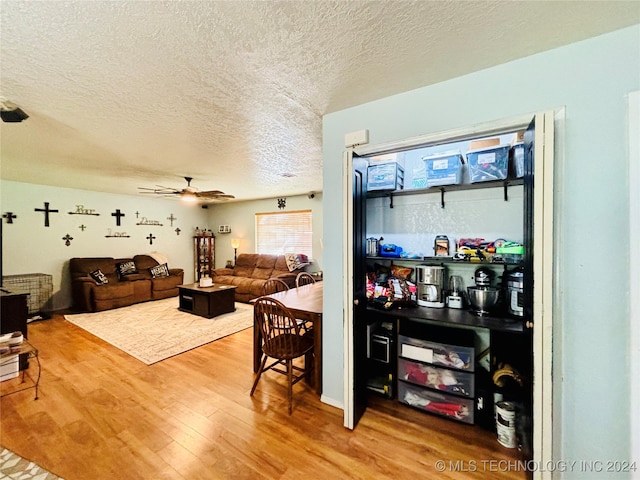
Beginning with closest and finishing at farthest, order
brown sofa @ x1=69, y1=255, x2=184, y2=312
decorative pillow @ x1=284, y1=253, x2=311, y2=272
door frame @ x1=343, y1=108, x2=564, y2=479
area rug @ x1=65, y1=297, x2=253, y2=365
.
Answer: door frame @ x1=343, y1=108, x2=564, y2=479 → area rug @ x1=65, y1=297, x2=253, y2=365 → brown sofa @ x1=69, y1=255, x2=184, y2=312 → decorative pillow @ x1=284, y1=253, x2=311, y2=272

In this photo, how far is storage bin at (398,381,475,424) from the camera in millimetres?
1754

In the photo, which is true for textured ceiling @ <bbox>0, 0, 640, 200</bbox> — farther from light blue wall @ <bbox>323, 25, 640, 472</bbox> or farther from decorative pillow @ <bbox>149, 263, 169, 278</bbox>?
decorative pillow @ <bbox>149, 263, 169, 278</bbox>

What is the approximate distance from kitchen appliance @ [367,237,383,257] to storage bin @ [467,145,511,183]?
816 millimetres

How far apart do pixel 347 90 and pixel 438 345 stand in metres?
1.87

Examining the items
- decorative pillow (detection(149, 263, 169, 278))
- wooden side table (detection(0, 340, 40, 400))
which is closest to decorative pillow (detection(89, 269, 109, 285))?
decorative pillow (detection(149, 263, 169, 278))

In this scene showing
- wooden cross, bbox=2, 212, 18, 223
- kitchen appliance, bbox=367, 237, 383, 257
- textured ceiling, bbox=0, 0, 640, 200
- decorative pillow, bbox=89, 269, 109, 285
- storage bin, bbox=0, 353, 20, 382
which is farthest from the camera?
decorative pillow, bbox=89, 269, 109, 285

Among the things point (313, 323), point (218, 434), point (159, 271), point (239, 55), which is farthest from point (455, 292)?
point (159, 271)

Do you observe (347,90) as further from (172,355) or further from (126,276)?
(126,276)

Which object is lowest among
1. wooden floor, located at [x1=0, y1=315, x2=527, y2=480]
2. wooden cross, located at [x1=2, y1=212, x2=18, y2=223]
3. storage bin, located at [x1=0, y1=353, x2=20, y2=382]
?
wooden floor, located at [x1=0, y1=315, x2=527, y2=480]

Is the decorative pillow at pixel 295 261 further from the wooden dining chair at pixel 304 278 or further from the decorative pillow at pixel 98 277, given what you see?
the decorative pillow at pixel 98 277

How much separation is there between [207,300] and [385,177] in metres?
3.57

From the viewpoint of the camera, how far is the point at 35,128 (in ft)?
7.32

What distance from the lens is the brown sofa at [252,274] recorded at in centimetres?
530

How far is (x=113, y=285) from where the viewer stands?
4812 mm
